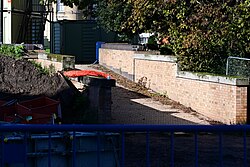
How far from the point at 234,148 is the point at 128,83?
13.9m

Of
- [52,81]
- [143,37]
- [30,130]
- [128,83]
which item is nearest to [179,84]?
[128,83]

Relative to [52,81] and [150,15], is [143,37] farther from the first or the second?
[52,81]

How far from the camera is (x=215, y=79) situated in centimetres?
1709

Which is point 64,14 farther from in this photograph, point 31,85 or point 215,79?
point 31,85

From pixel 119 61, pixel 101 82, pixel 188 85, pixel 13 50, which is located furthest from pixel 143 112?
pixel 119 61

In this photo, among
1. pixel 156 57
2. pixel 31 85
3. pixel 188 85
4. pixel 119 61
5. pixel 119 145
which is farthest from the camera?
pixel 119 61

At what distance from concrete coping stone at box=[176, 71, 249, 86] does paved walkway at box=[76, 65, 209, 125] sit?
114cm

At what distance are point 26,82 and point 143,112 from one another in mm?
4144

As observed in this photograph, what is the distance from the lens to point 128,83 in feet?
74.8

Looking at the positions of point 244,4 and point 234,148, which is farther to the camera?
point 244,4

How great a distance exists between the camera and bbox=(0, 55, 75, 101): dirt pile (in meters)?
14.5

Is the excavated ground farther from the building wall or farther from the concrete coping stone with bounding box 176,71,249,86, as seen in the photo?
the building wall

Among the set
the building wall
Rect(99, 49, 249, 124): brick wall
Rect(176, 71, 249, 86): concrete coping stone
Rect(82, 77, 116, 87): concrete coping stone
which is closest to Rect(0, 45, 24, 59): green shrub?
Rect(99, 49, 249, 124): brick wall

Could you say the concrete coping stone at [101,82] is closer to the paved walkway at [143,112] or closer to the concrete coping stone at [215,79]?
the paved walkway at [143,112]
